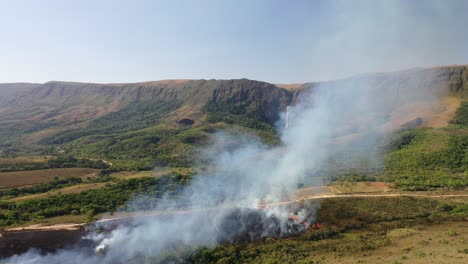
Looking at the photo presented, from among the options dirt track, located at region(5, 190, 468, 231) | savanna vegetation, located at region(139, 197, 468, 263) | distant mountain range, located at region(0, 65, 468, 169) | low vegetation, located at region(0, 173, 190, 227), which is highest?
distant mountain range, located at region(0, 65, 468, 169)

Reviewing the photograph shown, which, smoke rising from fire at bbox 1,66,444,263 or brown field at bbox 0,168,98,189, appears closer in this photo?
smoke rising from fire at bbox 1,66,444,263

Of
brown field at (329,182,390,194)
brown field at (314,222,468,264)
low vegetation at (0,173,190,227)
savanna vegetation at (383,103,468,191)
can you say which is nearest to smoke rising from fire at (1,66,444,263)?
low vegetation at (0,173,190,227)

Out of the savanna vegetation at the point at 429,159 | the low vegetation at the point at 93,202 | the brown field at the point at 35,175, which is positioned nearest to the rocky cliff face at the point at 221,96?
the savanna vegetation at the point at 429,159

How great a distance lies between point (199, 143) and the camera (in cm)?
9738

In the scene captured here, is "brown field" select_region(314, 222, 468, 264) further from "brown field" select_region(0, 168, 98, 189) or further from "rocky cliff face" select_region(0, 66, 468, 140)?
"brown field" select_region(0, 168, 98, 189)

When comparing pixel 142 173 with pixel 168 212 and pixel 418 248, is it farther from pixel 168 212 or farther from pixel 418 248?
pixel 418 248

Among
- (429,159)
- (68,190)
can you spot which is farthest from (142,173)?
(429,159)

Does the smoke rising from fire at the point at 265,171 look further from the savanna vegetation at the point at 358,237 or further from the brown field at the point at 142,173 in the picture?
the brown field at the point at 142,173

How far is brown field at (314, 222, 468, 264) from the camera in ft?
97.5

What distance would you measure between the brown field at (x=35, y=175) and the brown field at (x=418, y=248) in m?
56.6

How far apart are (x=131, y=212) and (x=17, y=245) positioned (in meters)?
13.5

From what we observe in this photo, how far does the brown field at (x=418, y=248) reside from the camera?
29703 mm

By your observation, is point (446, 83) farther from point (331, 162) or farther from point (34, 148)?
point (34, 148)

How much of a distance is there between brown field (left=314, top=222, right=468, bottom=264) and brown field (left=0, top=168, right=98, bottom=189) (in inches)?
2230
